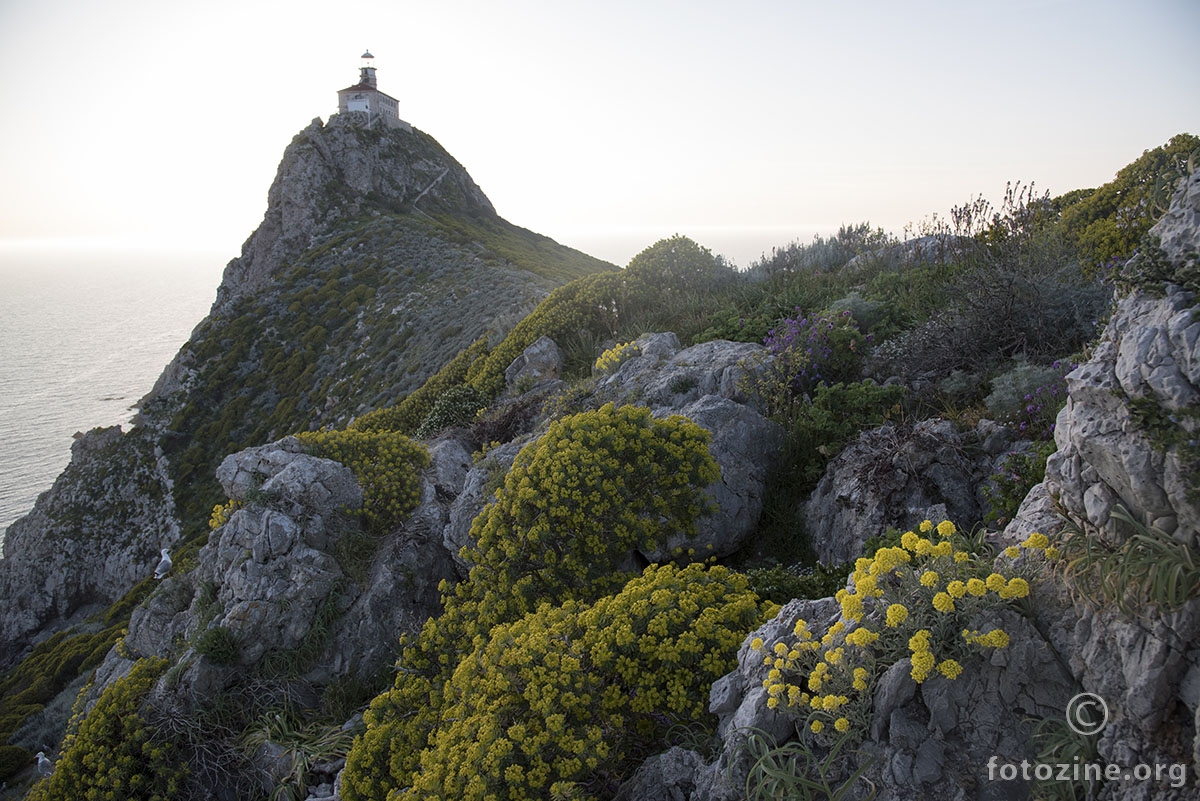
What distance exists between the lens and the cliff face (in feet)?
79.7

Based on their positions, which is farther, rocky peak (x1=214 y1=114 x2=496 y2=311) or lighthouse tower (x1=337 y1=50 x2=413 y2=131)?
lighthouse tower (x1=337 y1=50 x2=413 y2=131)

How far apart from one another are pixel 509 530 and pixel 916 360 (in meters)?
4.44

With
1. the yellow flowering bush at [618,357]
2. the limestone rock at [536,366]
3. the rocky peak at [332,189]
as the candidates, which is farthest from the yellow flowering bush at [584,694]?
the rocky peak at [332,189]

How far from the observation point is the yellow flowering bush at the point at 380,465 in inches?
288

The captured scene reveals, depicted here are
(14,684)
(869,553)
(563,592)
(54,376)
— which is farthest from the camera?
(54,376)

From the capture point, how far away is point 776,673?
286cm

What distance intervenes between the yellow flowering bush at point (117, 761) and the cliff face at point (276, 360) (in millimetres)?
10770

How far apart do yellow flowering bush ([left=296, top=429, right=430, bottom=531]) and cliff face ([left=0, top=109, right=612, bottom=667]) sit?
769 cm

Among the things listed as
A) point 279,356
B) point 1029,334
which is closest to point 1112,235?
point 1029,334

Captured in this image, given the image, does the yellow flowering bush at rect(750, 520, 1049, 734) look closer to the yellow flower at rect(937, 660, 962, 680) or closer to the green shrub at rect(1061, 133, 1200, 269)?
the yellow flower at rect(937, 660, 962, 680)

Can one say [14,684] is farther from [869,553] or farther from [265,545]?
[869,553]

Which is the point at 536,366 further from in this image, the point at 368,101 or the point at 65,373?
the point at 65,373

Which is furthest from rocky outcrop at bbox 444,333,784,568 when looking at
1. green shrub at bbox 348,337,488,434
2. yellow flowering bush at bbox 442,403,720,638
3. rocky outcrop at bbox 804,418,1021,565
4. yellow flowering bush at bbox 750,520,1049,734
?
green shrub at bbox 348,337,488,434

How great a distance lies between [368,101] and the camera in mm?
45344
